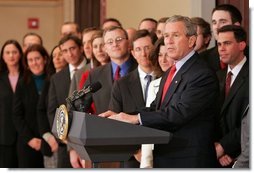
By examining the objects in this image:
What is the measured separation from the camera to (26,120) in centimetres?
729

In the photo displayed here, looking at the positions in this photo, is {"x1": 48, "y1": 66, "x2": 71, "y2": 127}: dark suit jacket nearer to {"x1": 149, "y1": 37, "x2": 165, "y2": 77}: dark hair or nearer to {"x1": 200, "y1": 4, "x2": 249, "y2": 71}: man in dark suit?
{"x1": 149, "y1": 37, "x2": 165, "y2": 77}: dark hair

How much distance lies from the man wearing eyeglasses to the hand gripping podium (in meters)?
1.54

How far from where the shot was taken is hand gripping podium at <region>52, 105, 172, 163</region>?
4.11 m

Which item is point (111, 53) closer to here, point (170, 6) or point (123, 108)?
point (123, 108)

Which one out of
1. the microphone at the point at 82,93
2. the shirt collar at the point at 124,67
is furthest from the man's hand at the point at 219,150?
the shirt collar at the point at 124,67

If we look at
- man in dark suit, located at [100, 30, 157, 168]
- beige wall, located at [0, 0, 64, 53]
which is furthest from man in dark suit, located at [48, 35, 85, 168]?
beige wall, located at [0, 0, 64, 53]

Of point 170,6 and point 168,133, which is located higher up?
point 170,6

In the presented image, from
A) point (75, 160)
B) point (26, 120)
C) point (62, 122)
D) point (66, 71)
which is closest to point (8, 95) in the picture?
point (26, 120)

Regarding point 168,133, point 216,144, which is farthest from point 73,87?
point 168,133

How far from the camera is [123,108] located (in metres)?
5.43

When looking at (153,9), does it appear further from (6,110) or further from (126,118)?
(126,118)

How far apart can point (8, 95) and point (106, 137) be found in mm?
3323

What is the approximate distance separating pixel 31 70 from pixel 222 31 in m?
2.57

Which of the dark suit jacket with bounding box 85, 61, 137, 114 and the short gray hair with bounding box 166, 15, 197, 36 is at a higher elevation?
the short gray hair with bounding box 166, 15, 197, 36
